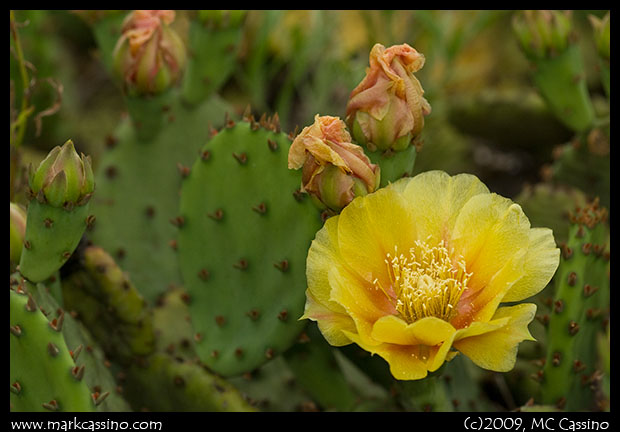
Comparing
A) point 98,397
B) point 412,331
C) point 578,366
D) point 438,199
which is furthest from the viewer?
point 578,366

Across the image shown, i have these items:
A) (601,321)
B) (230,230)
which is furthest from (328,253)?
(601,321)

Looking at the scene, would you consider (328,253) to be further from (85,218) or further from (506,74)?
(506,74)

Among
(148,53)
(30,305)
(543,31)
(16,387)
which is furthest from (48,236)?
(543,31)

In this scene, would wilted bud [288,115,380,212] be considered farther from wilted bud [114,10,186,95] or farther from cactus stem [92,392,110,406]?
wilted bud [114,10,186,95]

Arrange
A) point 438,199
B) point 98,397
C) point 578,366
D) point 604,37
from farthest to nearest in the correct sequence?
1. point 604,37
2. point 578,366
3. point 98,397
4. point 438,199

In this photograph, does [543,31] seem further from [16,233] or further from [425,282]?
[16,233]

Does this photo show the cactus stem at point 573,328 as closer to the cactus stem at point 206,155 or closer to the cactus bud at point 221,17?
the cactus stem at point 206,155

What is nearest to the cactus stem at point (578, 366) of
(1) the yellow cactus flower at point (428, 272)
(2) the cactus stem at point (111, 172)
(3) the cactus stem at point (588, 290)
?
(3) the cactus stem at point (588, 290)
